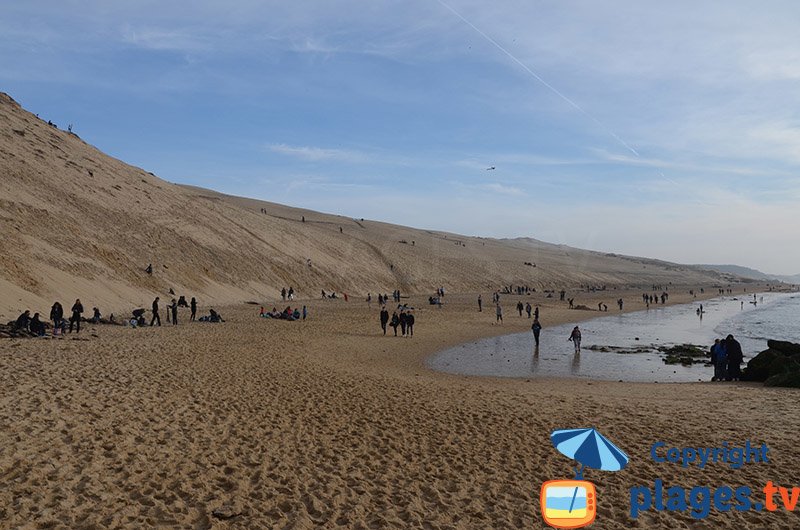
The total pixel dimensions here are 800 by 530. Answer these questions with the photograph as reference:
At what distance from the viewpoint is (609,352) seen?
28.1m

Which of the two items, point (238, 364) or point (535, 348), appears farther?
point (535, 348)

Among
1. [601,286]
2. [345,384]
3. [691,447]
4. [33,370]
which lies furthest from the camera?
[601,286]

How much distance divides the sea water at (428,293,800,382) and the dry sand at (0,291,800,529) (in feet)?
9.65

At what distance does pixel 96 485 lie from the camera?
8062mm

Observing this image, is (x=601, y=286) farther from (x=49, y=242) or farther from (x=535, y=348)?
(x=49, y=242)

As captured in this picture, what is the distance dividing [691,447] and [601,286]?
111 metres


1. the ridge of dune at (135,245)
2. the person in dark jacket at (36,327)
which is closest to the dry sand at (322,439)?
the person in dark jacket at (36,327)

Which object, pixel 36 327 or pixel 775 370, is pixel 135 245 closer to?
pixel 36 327

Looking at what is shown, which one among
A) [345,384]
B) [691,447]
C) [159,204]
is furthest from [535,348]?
[159,204]

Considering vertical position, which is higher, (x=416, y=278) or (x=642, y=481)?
(x=416, y=278)

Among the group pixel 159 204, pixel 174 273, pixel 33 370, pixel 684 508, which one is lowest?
pixel 684 508

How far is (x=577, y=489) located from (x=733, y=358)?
16170mm

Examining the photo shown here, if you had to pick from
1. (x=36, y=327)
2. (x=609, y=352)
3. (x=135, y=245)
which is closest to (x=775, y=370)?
(x=609, y=352)

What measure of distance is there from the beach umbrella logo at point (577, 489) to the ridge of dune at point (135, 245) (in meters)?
28.3
